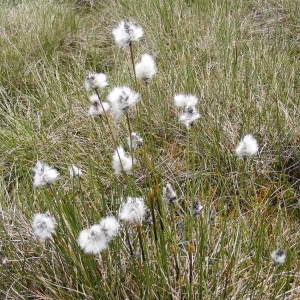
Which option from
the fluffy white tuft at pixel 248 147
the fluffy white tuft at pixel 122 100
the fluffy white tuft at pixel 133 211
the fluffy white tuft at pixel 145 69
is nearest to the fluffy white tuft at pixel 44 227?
the fluffy white tuft at pixel 133 211

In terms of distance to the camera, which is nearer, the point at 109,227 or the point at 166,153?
the point at 109,227

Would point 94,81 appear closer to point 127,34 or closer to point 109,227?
point 127,34

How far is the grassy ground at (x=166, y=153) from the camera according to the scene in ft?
4.92

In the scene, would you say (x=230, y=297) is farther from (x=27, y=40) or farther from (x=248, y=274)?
(x=27, y=40)

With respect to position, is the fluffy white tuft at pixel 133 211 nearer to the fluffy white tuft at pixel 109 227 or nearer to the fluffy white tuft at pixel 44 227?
the fluffy white tuft at pixel 109 227

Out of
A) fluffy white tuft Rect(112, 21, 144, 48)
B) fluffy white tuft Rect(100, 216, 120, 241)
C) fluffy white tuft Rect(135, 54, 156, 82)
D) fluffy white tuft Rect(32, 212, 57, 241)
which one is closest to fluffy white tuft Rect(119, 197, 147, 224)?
fluffy white tuft Rect(100, 216, 120, 241)

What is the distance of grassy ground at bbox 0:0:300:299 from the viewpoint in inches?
59.1

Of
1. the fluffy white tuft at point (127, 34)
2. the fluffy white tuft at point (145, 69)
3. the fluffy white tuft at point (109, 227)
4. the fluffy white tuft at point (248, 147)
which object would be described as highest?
the fluffy white tuft at point (127, 34)

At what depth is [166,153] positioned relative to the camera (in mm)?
2510

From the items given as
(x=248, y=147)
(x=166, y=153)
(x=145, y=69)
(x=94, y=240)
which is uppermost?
(x=166, y=153)

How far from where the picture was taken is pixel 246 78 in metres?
2.64

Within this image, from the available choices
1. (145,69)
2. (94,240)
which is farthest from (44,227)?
(145,69)

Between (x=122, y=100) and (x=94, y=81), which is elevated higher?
(x=94, y=81)

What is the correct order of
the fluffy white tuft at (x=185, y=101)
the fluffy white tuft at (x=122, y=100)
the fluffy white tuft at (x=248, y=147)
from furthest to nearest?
the fluffy white tuft at (x=185, y=101)
the fluffy white tuft at (x=248, y=147)
the fluffy white tuft at (x=122, y=100)
